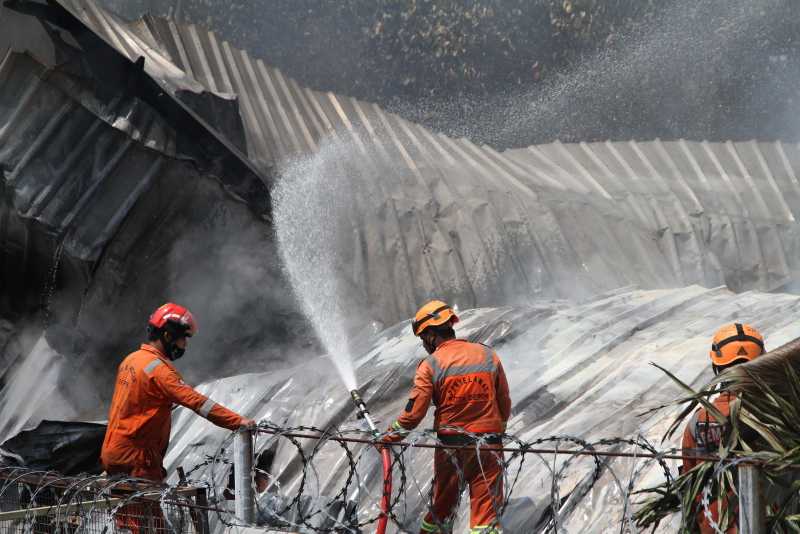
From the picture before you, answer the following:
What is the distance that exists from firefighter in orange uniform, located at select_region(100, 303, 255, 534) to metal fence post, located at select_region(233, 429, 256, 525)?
611mm

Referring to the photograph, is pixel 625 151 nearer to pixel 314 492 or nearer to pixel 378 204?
pixel 378 204

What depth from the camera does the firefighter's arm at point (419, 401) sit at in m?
4.73

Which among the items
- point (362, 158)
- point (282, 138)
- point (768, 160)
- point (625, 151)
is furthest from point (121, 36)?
point (768, 160)

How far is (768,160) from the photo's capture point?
13.2 m

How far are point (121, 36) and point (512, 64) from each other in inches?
330

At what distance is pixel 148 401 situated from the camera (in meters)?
4.88

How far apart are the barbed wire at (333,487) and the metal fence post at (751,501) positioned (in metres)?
0.05

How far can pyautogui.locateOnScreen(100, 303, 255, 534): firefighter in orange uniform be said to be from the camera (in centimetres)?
481

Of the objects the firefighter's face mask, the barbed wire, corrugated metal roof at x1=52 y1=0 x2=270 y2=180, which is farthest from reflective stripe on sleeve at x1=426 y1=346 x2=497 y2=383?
corrugated metal roof at x1=52 y1=0 x2=270 y2=180

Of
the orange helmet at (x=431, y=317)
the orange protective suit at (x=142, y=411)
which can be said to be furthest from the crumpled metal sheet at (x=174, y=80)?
the orange helmet at (x=431, y=317)

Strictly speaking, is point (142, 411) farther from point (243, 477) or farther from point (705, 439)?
point (705, 439)

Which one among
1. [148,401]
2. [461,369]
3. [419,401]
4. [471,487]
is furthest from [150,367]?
[471,487]

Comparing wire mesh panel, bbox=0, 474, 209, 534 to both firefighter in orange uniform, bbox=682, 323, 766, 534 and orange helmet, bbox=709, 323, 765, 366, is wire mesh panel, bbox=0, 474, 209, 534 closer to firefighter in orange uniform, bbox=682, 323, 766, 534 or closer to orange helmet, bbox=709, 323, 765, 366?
firefighter in orange uniform, bbox=682, 323, 766, 534

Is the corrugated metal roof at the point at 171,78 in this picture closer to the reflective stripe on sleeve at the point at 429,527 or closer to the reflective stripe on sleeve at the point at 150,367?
the reflective stripe on sleeve at the point at 150,367
